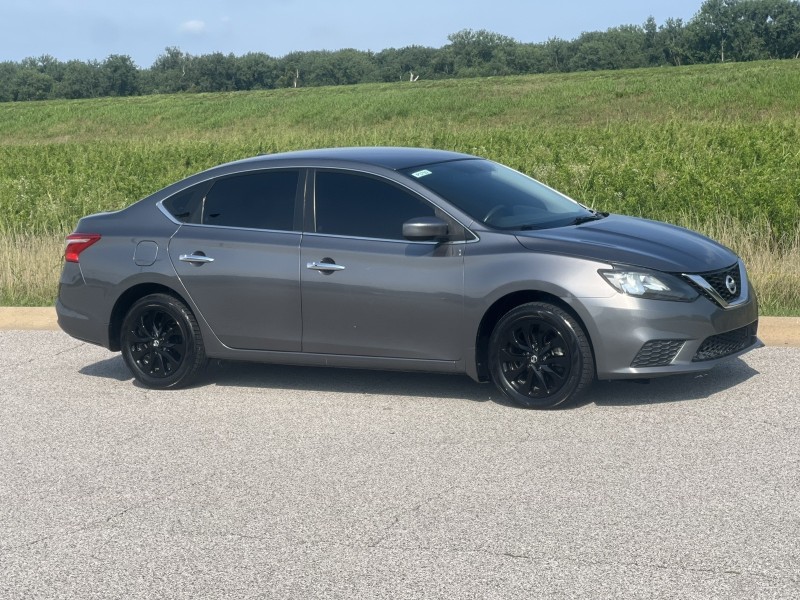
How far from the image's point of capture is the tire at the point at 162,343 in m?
8.12

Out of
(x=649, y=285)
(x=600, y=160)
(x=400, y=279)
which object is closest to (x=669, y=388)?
(x=649, y=285)

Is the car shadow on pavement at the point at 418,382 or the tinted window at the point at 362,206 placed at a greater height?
the tinted window at the point at 362,206

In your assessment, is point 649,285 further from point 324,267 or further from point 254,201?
point 254,201

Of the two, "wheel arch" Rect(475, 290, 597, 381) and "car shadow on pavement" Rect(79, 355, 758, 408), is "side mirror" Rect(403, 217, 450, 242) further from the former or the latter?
"car shadow on pavement" Rect(79, 355, 758, 408)

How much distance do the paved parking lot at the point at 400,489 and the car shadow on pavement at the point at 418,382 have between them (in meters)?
0.03

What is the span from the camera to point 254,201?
8109mm

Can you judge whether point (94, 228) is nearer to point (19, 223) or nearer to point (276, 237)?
Result: point (276, 237)

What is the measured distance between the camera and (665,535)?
4887 millimetres

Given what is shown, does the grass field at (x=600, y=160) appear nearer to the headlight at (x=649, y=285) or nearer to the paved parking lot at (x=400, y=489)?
the headlight at (x=649, y=285)

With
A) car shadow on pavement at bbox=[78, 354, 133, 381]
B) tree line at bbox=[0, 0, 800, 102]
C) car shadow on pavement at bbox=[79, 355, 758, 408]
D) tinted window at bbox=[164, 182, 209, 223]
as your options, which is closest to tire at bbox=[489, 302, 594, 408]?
car shadow on pavement at bbox=[79, 355, 758, 408]

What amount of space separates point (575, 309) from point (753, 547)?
8.06ft

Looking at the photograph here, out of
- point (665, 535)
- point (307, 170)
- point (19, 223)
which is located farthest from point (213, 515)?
point (19, 223)

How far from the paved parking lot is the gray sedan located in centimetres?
31

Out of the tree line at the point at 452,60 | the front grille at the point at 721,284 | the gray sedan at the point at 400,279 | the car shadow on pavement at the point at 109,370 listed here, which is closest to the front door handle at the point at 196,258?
the gray sedan at the point at 400,279
